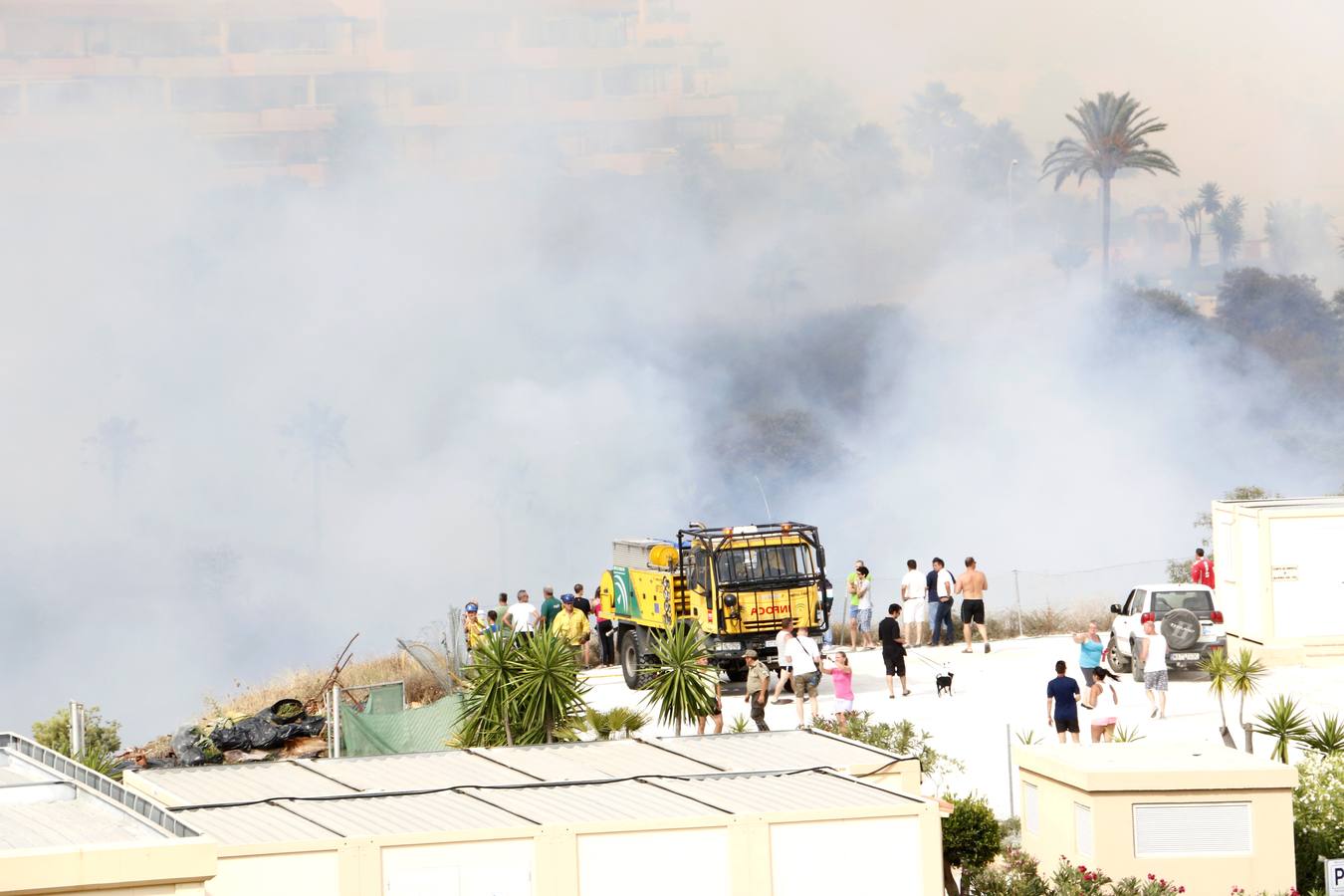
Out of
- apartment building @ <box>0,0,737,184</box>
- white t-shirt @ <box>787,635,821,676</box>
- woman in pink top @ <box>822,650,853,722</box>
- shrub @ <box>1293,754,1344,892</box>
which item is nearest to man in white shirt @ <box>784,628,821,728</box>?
white t-shirt @ <box>787,635,821,676</box>

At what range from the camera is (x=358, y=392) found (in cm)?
15175

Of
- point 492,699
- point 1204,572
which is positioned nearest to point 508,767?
point 492,699

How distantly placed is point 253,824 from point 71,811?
451cm

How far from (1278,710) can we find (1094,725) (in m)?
3.07

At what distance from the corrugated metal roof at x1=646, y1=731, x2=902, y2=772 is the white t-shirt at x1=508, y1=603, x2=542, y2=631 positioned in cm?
1174

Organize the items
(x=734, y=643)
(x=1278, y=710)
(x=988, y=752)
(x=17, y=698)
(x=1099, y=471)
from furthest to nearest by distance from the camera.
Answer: (x=17, y=698), (x=1099, y=471), (x=734, y=643), (x=988, y=752), (x=1278, y=710)

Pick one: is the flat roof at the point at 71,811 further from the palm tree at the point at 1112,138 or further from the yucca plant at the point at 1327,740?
the palm tree at the point at 1112,138

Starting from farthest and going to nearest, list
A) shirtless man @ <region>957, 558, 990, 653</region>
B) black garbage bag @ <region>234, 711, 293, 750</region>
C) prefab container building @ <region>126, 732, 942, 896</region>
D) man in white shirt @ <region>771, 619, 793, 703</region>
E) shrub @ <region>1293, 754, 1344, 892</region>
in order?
1. shirtless man @ <region>957, 558, 990, 653</region>
2. black garbage bag @ <region>234, 711, 293, 750</region>
3. man in white shirt @ <region>771, 619, 793, 703</region>
4. shrub @ <region>1293, 754, 1344, 892</region>
5. prefab container building @ <region>126, 732, 942, 896</region>

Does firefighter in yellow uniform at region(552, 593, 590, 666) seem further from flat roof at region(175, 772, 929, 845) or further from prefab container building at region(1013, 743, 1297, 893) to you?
prefab container building at region(1013, 743, 1297, 893)

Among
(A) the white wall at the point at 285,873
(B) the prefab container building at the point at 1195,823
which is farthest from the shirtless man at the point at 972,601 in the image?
(A) the white wall at the point at 285,873

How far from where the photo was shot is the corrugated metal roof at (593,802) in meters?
17.5

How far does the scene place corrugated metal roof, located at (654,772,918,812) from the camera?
1784cm

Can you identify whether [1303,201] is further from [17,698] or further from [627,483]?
[17,698]

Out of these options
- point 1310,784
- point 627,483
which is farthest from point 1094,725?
point 627,483
